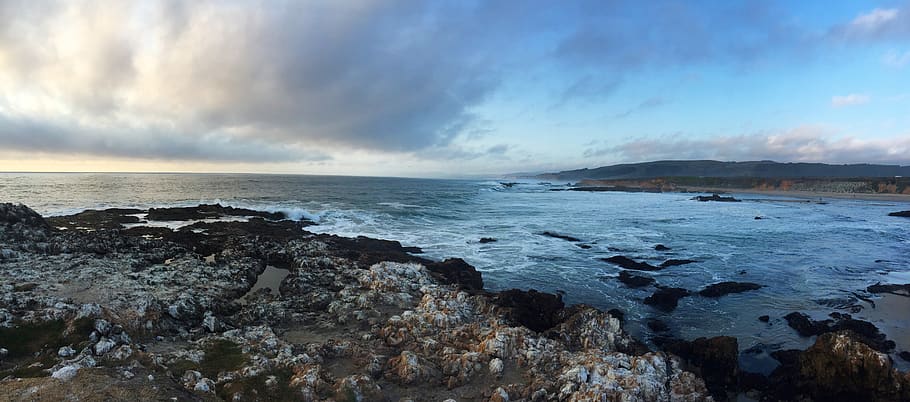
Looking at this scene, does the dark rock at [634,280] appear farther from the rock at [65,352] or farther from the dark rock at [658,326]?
the rock at [65,352]

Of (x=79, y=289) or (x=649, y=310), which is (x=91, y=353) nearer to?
(x=79, y=289)

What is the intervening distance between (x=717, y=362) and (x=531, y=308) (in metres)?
5.67

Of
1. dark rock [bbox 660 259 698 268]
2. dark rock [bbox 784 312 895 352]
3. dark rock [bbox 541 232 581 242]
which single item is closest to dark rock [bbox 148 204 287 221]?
dark rock [bbox 541 232 581 242]

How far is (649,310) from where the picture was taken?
17.4 meters

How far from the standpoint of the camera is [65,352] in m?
9.41

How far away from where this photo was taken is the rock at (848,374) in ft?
30.9

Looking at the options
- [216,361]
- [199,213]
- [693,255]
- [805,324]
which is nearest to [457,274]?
[216,361]

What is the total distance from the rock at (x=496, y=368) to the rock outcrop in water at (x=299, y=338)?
0.03m

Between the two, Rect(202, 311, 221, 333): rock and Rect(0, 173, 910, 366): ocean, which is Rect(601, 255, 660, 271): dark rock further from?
Rect(202, 311, 221, 333): rock

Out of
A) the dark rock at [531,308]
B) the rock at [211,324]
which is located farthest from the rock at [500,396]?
the rock at [211,324]

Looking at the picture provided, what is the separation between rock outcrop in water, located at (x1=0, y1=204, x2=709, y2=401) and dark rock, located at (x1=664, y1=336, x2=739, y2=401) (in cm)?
150

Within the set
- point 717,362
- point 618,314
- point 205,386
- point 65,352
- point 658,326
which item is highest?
point 65,352

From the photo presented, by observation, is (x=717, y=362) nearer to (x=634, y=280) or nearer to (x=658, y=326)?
(x=658, y=326)

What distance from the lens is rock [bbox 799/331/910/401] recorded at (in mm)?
9414
